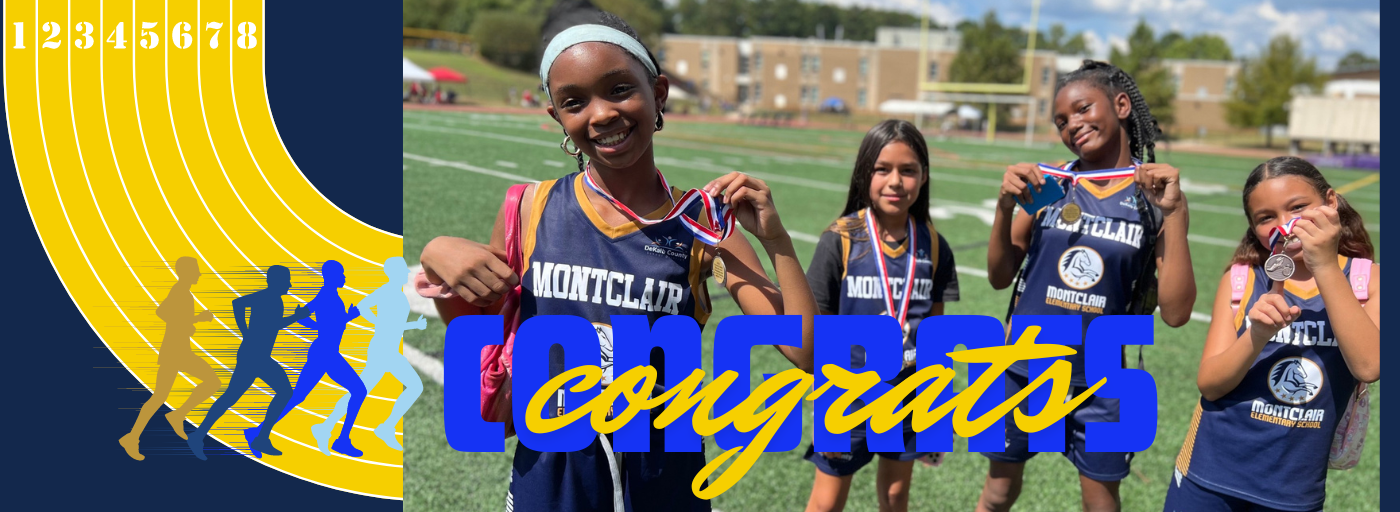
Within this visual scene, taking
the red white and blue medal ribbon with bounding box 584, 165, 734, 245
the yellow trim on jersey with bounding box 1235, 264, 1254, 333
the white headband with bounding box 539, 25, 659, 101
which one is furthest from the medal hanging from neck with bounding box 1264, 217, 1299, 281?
the white headband with bounding box 539, 25, 659, 101

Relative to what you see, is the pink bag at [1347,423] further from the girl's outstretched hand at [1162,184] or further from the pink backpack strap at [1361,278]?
the girl's outstretched hand at [1162,184]

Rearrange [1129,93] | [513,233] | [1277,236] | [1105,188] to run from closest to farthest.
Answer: [513,233], [1277,236], [1105,188], [1129,93]

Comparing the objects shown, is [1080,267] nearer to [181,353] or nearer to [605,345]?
[605,345]

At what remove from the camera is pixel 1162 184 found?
2.45 meters

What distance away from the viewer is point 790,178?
14.7 meters

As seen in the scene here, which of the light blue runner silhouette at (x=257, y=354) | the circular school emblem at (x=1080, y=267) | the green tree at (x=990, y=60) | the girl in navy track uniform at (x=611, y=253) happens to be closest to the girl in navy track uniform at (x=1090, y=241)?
the circular school emblem at (x=1080, y=267)

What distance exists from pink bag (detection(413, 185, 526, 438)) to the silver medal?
1.72 meters

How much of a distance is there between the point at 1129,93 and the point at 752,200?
5.50ft

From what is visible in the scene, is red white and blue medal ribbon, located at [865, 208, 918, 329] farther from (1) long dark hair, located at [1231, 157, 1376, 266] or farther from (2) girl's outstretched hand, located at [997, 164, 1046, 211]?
(1) long dark hair, located at [1231, 157, 1376, 266]

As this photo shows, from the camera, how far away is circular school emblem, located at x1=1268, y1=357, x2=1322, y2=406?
7.29 ft

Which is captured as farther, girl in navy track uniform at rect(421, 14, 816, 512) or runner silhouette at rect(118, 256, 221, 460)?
runner silhouette at rect(118, 256, 221, 460)

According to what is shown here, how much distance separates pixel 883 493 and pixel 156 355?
2.86m

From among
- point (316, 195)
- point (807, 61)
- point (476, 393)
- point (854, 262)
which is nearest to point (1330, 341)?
point (854, 262)

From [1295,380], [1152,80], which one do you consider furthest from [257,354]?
[1152,80]
